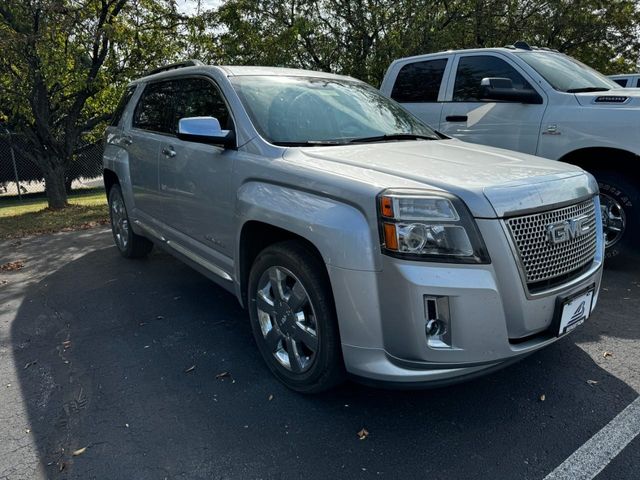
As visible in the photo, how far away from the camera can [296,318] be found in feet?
9.19

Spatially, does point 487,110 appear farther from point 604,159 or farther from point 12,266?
point 12,266

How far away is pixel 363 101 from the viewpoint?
392cm

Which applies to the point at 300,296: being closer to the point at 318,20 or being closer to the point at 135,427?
the point at 135,427

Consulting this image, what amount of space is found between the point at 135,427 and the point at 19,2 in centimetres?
910

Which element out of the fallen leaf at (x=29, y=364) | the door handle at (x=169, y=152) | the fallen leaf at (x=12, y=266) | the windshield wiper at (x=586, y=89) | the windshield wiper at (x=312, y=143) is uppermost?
the windshield wiper at (x=586, y=89)

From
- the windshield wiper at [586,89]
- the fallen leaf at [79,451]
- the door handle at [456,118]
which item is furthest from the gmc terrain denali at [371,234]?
the windshield wiper at [586,89]

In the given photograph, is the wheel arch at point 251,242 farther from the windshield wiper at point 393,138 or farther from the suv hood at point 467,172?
the windshield wiper at point 393,138

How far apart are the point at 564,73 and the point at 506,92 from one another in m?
0.87

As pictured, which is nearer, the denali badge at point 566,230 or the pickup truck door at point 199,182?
the denali badge at point 566,230

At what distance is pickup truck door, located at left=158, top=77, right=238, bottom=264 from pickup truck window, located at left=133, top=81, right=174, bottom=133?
14 centimetres

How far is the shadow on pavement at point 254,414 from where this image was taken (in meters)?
2.37

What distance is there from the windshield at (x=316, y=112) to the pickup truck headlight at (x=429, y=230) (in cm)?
111

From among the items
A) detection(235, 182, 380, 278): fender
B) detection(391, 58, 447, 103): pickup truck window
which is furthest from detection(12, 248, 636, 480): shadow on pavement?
detection(391, 58, 447, 103): pickup truck window

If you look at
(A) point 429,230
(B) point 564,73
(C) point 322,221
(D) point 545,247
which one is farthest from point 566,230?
(B) point 564,73
